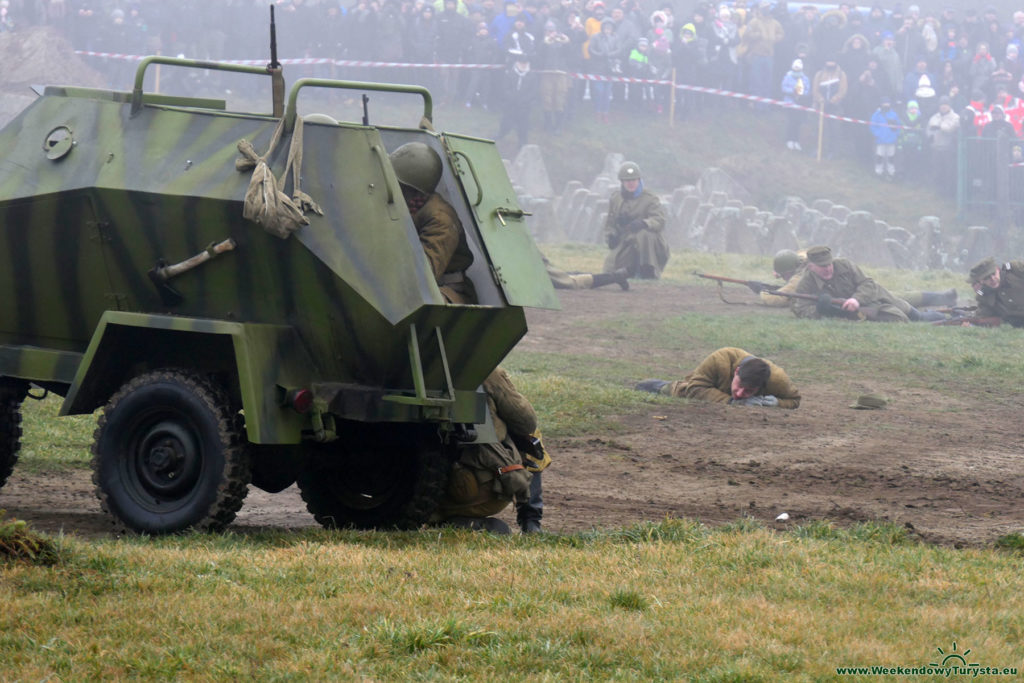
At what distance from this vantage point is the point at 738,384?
13.4 meters

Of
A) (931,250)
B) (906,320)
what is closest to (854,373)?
(906,320)

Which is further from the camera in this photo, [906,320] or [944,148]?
[944,148]

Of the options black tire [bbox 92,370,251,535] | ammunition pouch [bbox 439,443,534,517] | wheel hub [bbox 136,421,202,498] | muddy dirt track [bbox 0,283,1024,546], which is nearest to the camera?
black tire [bbox 92,370,251,535]

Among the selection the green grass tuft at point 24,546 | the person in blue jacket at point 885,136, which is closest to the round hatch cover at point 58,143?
the green grass tuft at point 24,546

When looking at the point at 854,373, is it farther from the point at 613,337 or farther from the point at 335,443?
the point at 335,443

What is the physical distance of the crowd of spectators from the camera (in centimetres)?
3375

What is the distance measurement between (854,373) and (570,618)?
11073 mm

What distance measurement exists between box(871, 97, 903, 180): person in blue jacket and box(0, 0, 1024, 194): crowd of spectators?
42 mm

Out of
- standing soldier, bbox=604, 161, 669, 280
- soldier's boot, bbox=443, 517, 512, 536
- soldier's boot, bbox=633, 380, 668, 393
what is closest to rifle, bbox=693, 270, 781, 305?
standing soldier, bbox=604, 161, 669, 280

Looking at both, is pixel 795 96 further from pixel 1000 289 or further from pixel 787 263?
pixel 1000 289

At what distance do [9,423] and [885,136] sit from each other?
105 feet

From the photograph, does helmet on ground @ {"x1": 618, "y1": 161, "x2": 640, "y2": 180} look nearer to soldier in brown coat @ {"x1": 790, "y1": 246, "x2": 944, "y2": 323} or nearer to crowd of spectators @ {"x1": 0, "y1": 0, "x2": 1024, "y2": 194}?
soldier in brown coat @ {"x1": 790, "y1": 246, "x2": 944, "y2": 323}

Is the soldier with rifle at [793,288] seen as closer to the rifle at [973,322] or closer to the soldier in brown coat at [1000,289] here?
the rifle at [973,322]

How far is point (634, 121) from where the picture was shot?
37.7m
